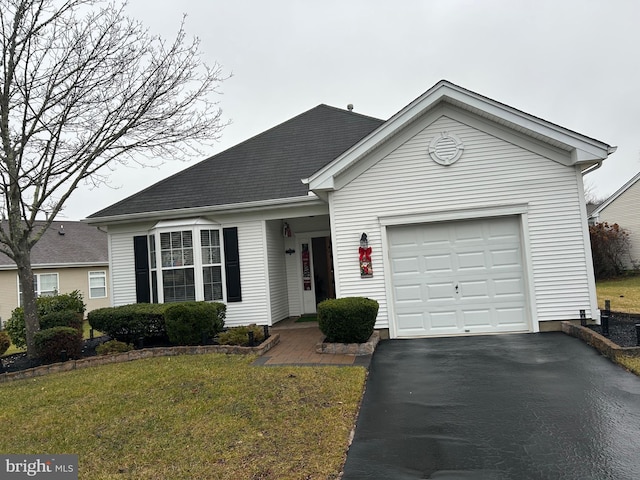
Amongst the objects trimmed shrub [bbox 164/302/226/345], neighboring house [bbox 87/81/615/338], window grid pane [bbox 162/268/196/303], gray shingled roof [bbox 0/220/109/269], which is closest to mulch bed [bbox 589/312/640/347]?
neighboring house [bbox 87/81/615/338]

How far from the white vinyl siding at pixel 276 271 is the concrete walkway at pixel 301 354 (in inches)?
43.5

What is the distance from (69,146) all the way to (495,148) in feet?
32.2

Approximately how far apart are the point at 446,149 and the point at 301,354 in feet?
17.4

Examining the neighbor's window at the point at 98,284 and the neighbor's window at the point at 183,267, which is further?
the neighbor's window at the point at 98,284

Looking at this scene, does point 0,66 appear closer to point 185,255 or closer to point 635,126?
point 185,255

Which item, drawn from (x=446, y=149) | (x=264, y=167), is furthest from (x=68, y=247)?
(x=446, y=149)

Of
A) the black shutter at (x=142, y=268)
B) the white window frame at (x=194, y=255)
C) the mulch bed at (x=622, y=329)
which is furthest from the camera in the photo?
the black shutter at (x=142, y=268)

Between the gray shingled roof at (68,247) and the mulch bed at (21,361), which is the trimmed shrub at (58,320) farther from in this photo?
the gray shingled roof at (68,247)

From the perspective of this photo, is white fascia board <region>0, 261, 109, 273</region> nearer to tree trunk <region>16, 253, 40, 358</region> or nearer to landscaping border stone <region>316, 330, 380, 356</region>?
tree trunk <region>16, 253, 40, 358</region>

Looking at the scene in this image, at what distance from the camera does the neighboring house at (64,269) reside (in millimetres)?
18359

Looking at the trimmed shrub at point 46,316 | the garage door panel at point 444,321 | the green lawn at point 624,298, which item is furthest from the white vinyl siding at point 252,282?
the green lawn at point 624,298

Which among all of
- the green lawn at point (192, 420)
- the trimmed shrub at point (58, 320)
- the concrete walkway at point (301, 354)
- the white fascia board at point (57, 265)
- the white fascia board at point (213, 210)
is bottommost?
the green lawn at point (192, 420)

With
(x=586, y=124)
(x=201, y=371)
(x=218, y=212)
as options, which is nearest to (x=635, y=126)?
(x=586, y=124)

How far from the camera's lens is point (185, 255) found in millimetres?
10352
